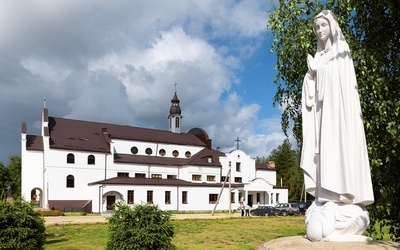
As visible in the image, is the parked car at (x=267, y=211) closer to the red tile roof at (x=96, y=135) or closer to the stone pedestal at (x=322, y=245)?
the red tile roof at (x=96, y=135)

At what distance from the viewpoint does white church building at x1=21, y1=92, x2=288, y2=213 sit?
42.7 metres

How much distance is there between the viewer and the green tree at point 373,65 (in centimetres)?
771

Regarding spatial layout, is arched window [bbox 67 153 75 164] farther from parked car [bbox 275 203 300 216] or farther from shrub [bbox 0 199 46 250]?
shrub [bbox 0 199 46 250]

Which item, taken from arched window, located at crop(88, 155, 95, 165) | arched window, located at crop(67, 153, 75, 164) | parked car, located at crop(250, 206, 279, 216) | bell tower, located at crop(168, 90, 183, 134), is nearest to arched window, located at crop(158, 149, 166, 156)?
bell tower, located at crop(168, 90, 183, 134)

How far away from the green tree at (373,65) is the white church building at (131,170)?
33.7 m

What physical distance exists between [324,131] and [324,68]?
0.90 m

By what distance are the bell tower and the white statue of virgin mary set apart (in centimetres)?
5448

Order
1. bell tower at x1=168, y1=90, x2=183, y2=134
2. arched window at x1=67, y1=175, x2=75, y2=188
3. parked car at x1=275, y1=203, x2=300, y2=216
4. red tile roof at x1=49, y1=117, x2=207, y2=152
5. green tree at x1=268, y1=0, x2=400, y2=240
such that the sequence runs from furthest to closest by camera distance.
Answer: bell tower at x1=168, y1=90, x2=183, y2=134 < red tile roof at x1=49, y1=117, x2=207, y2=152 < arched window at x1=67, y1=175, x2=75, y2=188 < parked car at x1=275, y1=203, x2=300, y2=216 < green tree at x1=268, y1=0, x2=400, y2=240

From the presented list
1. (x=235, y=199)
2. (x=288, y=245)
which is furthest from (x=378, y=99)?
(x=235, y=199)

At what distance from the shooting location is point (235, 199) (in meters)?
50.1

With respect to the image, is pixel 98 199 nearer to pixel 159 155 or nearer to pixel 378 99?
pixel 159 155

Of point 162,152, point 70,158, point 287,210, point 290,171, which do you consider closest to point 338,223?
point 287,210

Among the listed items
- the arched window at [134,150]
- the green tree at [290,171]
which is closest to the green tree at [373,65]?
the arched window at [134,150]

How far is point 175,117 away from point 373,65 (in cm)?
5302
